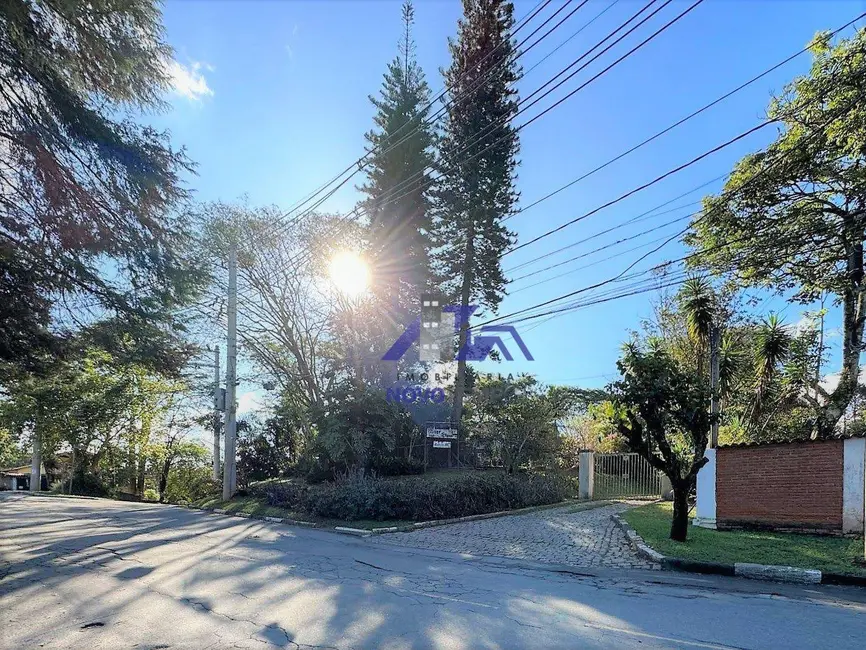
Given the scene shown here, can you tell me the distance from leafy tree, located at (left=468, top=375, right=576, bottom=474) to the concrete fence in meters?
8.25

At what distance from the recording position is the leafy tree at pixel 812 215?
12508mm

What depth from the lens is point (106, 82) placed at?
324 inches

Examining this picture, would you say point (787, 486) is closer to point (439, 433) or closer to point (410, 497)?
point (410, 497)

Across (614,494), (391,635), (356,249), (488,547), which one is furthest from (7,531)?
(614,494)

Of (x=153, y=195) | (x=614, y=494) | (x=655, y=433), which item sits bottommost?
(x=614, y=494)

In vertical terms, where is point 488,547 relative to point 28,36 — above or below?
below

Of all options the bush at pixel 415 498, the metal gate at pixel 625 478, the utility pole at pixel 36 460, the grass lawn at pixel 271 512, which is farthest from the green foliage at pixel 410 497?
the utility pole at pixel 36 460

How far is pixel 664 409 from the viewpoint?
9.55 metres

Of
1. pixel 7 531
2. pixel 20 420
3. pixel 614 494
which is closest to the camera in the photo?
pixel 7 531

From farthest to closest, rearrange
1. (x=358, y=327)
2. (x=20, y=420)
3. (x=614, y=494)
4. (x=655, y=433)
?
1. (x=20, y=420)
2. (x=358, y=327)
3. (x=614, y=494)
4. (x=655, y=433)

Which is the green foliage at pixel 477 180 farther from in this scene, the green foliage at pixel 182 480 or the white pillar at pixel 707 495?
the green foliage at pixel 182 480

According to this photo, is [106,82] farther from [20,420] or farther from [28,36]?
[20,420]

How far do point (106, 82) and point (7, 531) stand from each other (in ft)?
32.7

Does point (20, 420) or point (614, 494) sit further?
point (20, 420)
